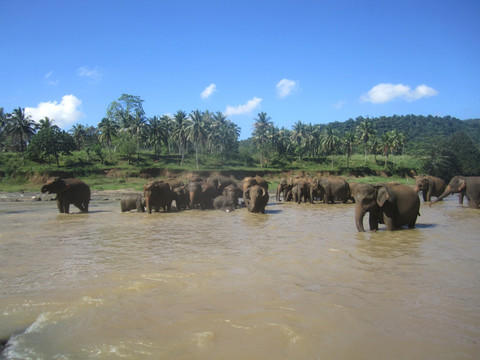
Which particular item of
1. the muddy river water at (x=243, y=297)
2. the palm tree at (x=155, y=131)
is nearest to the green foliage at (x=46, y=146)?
the palm tree at (x=155, y=131)

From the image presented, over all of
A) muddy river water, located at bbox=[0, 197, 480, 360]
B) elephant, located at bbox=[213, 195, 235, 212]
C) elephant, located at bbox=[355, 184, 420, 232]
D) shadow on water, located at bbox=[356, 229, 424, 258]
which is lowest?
muddy river water, located at bbox=[0, 197, 480, 360]

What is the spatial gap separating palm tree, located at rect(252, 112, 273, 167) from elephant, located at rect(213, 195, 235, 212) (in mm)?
68443

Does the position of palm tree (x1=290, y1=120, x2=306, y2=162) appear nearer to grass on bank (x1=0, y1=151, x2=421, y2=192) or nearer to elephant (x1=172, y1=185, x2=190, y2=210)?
grass on bank (x1=0, y1=151, x2=421, y2=192)

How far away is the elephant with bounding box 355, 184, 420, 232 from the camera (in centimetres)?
1148

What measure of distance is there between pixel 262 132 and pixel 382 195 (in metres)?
88.2

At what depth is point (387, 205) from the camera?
12102 mm

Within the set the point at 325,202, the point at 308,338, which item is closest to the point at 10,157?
the point at 325,202

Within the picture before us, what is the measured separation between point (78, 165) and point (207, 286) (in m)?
64.3

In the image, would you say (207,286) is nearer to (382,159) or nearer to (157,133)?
(157,133)

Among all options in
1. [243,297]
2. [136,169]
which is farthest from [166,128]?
[243,297]

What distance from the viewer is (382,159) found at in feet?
321

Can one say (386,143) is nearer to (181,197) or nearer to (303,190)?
(303,190)

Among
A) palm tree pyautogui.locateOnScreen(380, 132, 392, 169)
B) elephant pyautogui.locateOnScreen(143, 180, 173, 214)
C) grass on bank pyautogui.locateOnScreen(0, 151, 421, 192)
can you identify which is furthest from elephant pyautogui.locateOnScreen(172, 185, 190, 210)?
palm tree pyautogui.locateOnScreen(380, 132, 392, 169)

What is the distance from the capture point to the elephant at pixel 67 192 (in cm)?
1902
